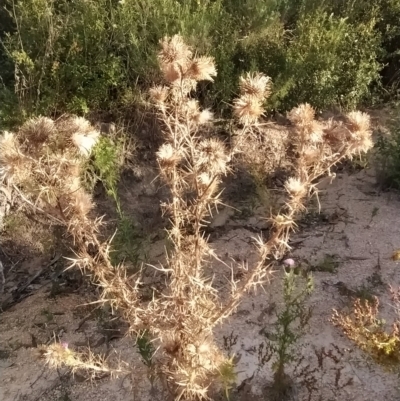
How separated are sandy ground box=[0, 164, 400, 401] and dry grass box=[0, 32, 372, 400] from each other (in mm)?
511

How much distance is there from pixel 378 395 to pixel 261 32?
2731mm

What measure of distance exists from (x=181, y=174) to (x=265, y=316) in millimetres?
1209

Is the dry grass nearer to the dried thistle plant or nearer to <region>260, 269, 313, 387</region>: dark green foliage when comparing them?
<region>260, 269, 313, 387</region>: dark green foliage

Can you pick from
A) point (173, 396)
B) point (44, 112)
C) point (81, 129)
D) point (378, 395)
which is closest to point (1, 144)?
point (81, 129)

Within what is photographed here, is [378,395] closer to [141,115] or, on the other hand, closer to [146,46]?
[141,115]

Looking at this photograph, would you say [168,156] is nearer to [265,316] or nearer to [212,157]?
[212,157]

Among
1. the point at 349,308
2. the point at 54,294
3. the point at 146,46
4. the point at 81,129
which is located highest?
the point at 81,129

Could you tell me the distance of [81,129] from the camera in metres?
1.86

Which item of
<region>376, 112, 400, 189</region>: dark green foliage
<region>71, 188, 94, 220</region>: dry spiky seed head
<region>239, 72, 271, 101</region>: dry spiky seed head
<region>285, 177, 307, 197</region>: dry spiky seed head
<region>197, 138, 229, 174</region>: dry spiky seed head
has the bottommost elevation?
<region>376, 112, 400, 189</region>: dark green foliage

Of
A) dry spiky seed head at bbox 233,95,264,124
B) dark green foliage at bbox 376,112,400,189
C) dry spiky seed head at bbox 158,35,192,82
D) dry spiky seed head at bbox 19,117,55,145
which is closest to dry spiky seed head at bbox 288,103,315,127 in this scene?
dry spiky seed head at bbox 233,95,264,124

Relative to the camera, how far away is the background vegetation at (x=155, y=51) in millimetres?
3920

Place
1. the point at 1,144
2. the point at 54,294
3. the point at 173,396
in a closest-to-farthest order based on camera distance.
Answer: the point at 1,144, the point at 173,396, the point at 54,294

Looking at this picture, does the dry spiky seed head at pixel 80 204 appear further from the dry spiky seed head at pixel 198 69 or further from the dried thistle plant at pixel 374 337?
the dried thistle plant at pixel 374 337

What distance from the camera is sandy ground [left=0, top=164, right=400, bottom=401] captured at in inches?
105
